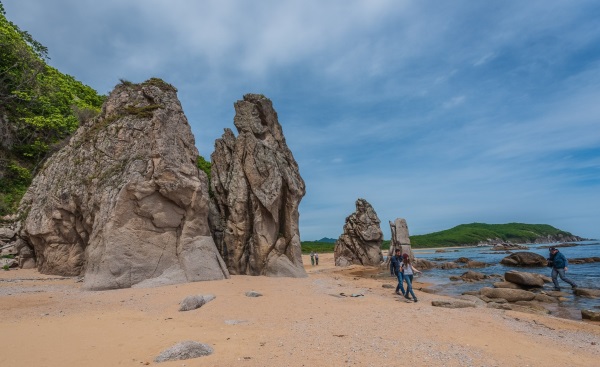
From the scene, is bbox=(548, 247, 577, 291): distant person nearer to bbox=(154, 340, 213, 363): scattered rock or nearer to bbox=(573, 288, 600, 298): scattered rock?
bbox=(573, 288, 600, 298): scattered rock

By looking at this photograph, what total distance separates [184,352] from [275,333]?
2396 mm

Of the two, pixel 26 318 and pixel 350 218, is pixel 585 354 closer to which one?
pixel 26 318

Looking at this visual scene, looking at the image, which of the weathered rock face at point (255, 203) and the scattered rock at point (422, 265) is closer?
the weathered rock face at point (255, 203)

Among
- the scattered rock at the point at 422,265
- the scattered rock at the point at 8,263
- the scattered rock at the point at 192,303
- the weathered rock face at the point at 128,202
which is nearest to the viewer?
the scattered rock at the point at 192,303

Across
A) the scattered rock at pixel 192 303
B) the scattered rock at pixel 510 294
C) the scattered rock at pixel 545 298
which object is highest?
the scattered rock at pixel 192 303

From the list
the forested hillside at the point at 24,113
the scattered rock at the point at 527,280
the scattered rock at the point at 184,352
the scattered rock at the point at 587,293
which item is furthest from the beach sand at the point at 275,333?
the forested hillside at the point at 24,113

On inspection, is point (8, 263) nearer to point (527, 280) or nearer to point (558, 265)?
point (527, 280)

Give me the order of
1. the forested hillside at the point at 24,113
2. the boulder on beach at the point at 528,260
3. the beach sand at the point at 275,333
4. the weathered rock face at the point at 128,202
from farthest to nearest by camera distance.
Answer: the boulder on beach at the point at 528,260
the forested hillside at the point at 24,113
the weathered rock face at the point at 128,202
the beach sand at the point at 275,333

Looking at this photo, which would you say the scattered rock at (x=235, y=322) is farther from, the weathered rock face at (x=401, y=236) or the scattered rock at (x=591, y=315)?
the weathered rock face at (x=401, y=236)

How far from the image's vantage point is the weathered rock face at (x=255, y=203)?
860 inches

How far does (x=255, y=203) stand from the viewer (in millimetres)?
22328

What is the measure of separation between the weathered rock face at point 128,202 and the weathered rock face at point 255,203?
3993 mm

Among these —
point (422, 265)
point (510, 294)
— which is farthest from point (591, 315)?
point (422, 265)

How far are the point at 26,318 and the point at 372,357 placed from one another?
918 cm
